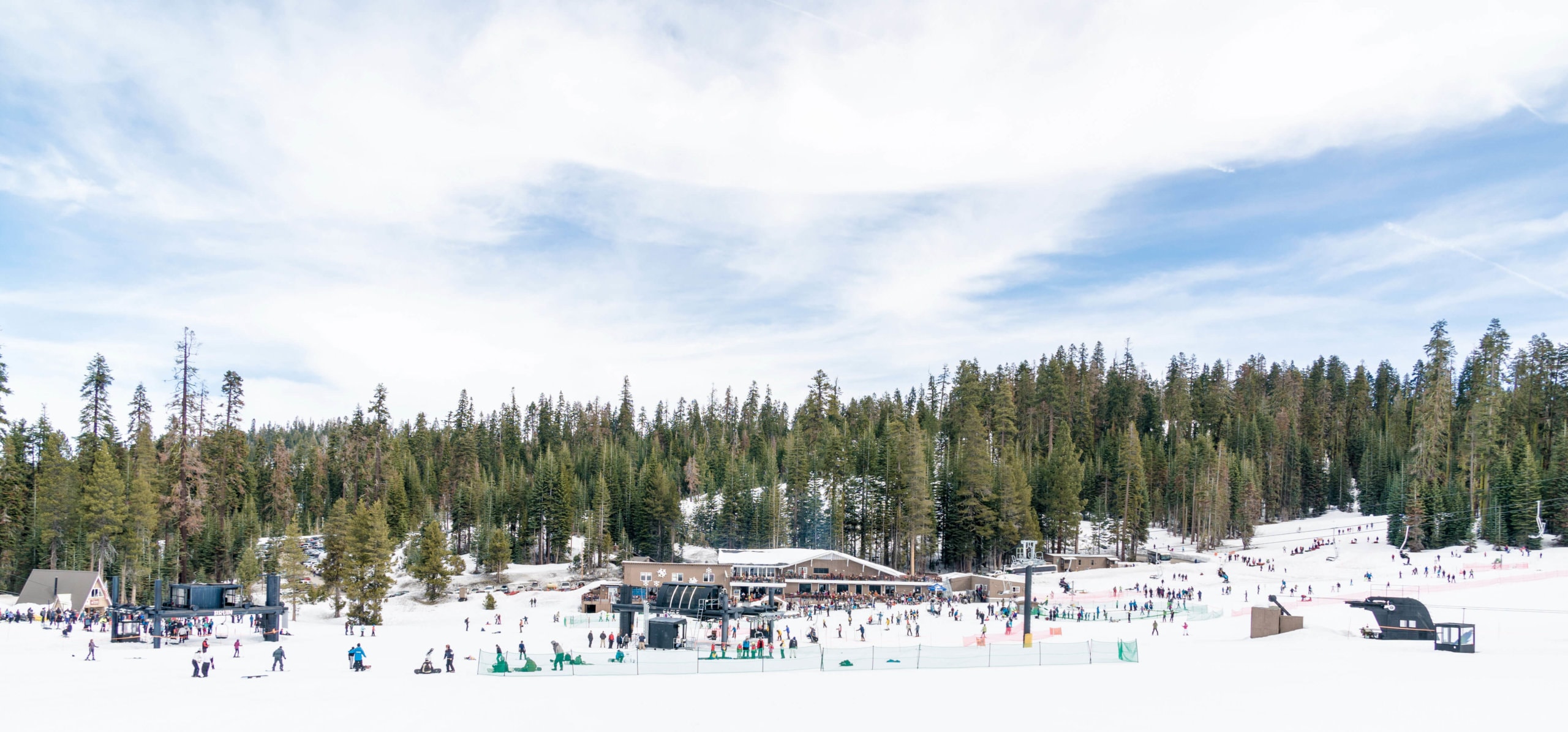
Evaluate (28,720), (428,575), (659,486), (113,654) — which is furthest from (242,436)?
(28,720)

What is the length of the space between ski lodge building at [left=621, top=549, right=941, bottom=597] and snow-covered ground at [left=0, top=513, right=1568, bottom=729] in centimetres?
2515

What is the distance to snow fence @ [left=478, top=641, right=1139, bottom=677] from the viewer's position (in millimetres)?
32438

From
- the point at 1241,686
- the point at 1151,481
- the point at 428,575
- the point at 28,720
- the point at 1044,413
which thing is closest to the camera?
the point at 28,720

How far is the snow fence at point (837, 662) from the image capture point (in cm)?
3244

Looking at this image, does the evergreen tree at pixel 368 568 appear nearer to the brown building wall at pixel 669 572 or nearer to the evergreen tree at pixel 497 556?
the brown building wall at pixel 669 572

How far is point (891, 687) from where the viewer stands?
29344mm

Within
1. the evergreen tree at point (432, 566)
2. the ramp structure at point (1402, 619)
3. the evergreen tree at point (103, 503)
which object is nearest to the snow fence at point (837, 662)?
the ramp structure at point (1402, 619)

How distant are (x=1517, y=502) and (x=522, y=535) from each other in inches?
3735

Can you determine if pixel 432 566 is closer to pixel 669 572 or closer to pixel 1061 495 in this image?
pixel 669 572

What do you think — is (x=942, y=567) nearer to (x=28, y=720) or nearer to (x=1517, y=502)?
(x=1517, y=502)

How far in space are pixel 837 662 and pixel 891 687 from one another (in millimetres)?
4791

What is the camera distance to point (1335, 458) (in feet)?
397

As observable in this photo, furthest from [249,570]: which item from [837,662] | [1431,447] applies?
[1431,447]

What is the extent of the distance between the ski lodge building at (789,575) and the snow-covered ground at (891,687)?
2515cm
